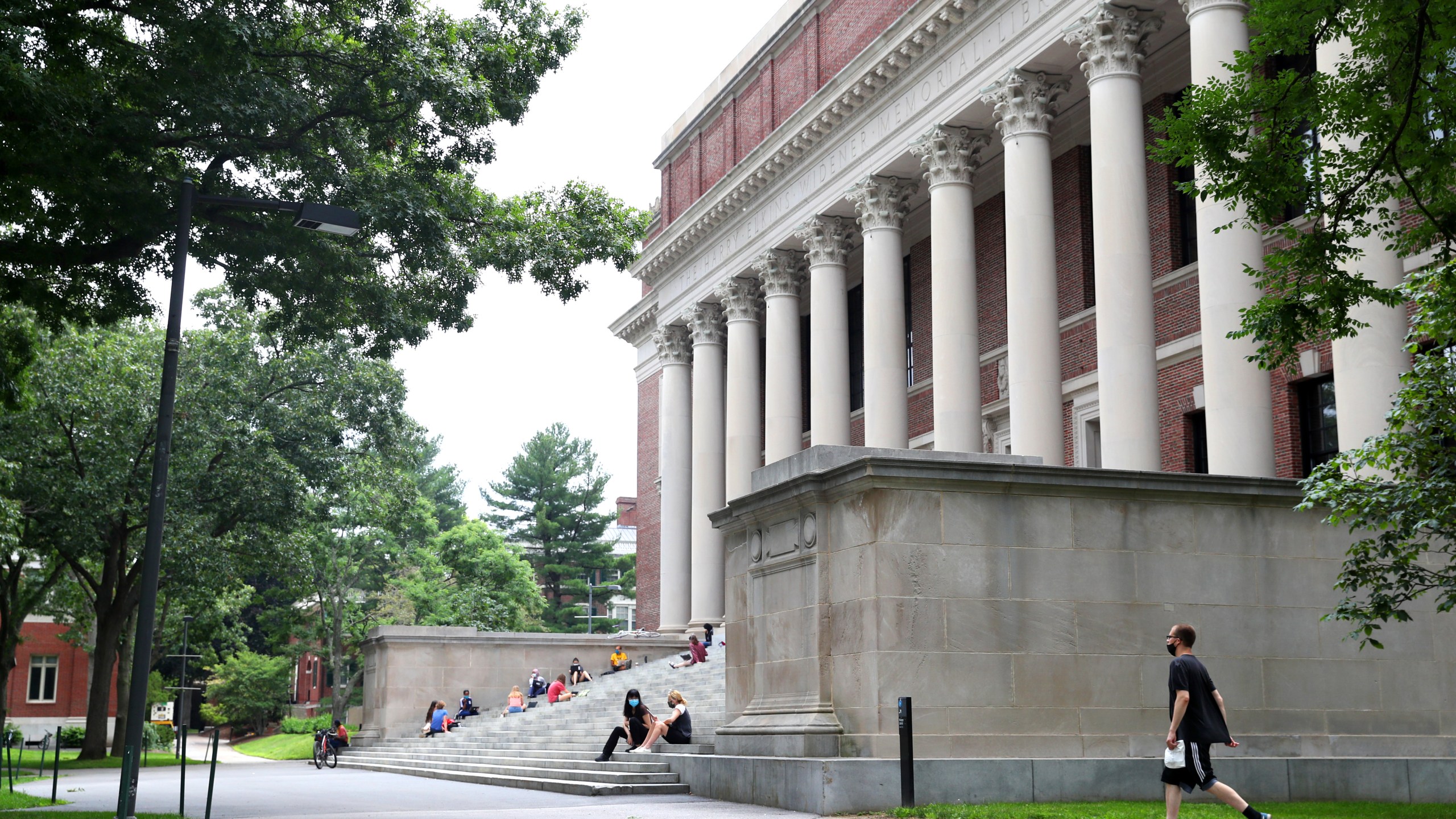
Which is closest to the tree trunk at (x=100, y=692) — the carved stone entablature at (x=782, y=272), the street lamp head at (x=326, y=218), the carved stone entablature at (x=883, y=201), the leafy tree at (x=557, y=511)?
the carved stone entablature at (x=782, y=272)

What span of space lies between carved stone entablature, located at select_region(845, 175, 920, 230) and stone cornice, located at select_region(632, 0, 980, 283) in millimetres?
1996

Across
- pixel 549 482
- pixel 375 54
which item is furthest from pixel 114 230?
pixel 549 482

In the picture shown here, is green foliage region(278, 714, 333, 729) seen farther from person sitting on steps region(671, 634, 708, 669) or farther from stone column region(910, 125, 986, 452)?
stone column region(910, 125, 986, 452)

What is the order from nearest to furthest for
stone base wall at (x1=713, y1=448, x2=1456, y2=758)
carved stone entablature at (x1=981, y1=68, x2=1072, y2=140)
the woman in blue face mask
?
stone base wall at (x1=713, y1=448, x2=1456, y2=758), the woman in blue face mask, carved stone entablature at (x1=981, y1=68, x2=1072, y2=140)

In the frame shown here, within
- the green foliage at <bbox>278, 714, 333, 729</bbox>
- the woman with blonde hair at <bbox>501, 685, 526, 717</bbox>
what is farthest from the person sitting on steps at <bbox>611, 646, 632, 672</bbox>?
the green foliage at <bbox>278, 714, 333, 729</bbox>

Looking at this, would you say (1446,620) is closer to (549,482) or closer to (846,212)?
(846,212)

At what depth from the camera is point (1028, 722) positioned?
14.5 m

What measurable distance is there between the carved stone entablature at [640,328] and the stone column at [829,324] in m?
17.0

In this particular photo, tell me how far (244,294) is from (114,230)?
2712 mm

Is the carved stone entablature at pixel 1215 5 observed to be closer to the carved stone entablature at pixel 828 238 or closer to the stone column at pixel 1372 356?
the stone column at pixel 1372 356

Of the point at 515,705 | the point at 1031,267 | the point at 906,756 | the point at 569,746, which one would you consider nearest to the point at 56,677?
the point at 515,705

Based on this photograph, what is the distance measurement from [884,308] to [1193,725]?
2186cm

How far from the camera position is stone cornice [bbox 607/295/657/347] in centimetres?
5234

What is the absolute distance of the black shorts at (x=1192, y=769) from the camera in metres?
10.7
